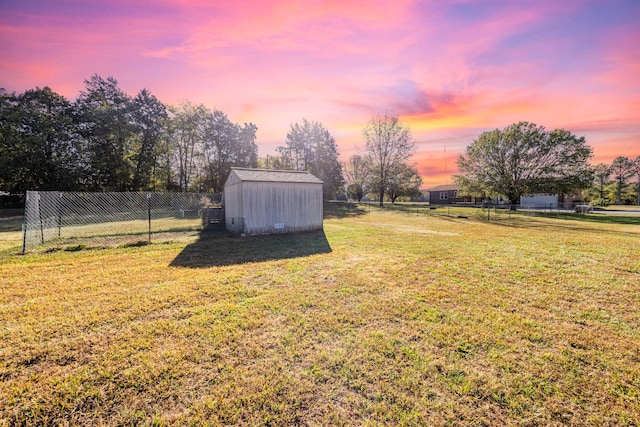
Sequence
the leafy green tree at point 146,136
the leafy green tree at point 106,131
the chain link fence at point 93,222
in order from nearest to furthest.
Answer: the chain link fence at point 93,222 → the leafy green tree at point 106,131 → the leafy green tree at point 146,136

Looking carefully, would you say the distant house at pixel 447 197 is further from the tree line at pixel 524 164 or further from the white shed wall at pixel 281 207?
the white shed wall at pixel 281 207

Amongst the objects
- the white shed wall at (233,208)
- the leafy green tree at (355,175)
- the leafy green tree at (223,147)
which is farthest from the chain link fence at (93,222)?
the leafy green tree at (355,175)

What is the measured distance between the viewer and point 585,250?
8.50m

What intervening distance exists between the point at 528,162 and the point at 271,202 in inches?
1394

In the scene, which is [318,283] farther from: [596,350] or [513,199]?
[513,199]

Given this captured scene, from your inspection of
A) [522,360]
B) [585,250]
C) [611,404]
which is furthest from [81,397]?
[585,250]

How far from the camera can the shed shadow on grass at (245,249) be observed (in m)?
7.22

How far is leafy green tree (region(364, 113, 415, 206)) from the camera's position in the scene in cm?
3441

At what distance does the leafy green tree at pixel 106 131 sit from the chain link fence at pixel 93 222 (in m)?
2.96

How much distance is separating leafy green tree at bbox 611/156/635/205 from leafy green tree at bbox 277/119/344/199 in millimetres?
57520

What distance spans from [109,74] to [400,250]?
125 ft

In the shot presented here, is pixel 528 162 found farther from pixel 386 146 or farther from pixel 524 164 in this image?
pixel 386 146

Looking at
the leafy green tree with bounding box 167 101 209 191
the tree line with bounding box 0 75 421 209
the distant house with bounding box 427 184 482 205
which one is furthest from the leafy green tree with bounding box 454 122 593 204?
the leafy green tree with bounding box 167 101 209 191

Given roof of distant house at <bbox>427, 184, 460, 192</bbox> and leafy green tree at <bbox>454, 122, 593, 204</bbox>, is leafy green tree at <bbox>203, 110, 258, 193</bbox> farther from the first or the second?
roof of distant house at <bbox>427, 184, 460, 192</bbox>
